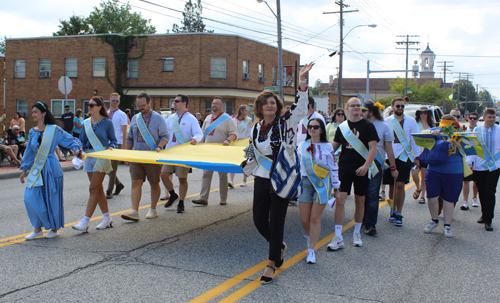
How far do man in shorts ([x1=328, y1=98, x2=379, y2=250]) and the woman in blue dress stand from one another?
11.7ft

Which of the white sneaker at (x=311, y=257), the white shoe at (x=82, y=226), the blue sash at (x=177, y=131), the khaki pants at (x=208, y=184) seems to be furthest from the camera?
the khaki pants at (x=208, y=184)

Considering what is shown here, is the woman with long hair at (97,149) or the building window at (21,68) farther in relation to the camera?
the building window at (21,68)

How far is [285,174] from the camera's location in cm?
427

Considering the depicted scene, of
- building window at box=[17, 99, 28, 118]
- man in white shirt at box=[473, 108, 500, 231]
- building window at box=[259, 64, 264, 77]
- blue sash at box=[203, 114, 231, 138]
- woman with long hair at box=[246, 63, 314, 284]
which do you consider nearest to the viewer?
woman with long hair at box=[246, 63, 314, 284]

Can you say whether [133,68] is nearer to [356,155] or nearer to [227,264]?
[356,155]

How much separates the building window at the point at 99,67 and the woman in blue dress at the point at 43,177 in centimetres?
3175

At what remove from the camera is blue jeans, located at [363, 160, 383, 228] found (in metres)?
6.34

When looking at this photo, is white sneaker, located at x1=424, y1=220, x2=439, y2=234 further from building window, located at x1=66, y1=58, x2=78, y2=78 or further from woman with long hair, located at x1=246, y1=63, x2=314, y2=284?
building window, located at x1=66, y1=58, x2=78, y2=78

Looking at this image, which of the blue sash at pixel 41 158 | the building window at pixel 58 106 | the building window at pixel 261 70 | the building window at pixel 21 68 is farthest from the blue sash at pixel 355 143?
the building window at pixel 21 68

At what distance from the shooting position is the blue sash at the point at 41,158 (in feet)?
18.5

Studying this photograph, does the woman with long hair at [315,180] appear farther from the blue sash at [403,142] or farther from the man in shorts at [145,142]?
the blue sash at [403,142]

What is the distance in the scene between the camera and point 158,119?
22.9 feet

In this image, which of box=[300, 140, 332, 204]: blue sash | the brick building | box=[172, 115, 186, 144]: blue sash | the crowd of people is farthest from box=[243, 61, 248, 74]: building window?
box=[300, 140, 332, 204]: blue sash

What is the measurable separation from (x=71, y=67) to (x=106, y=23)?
27.1 metres
